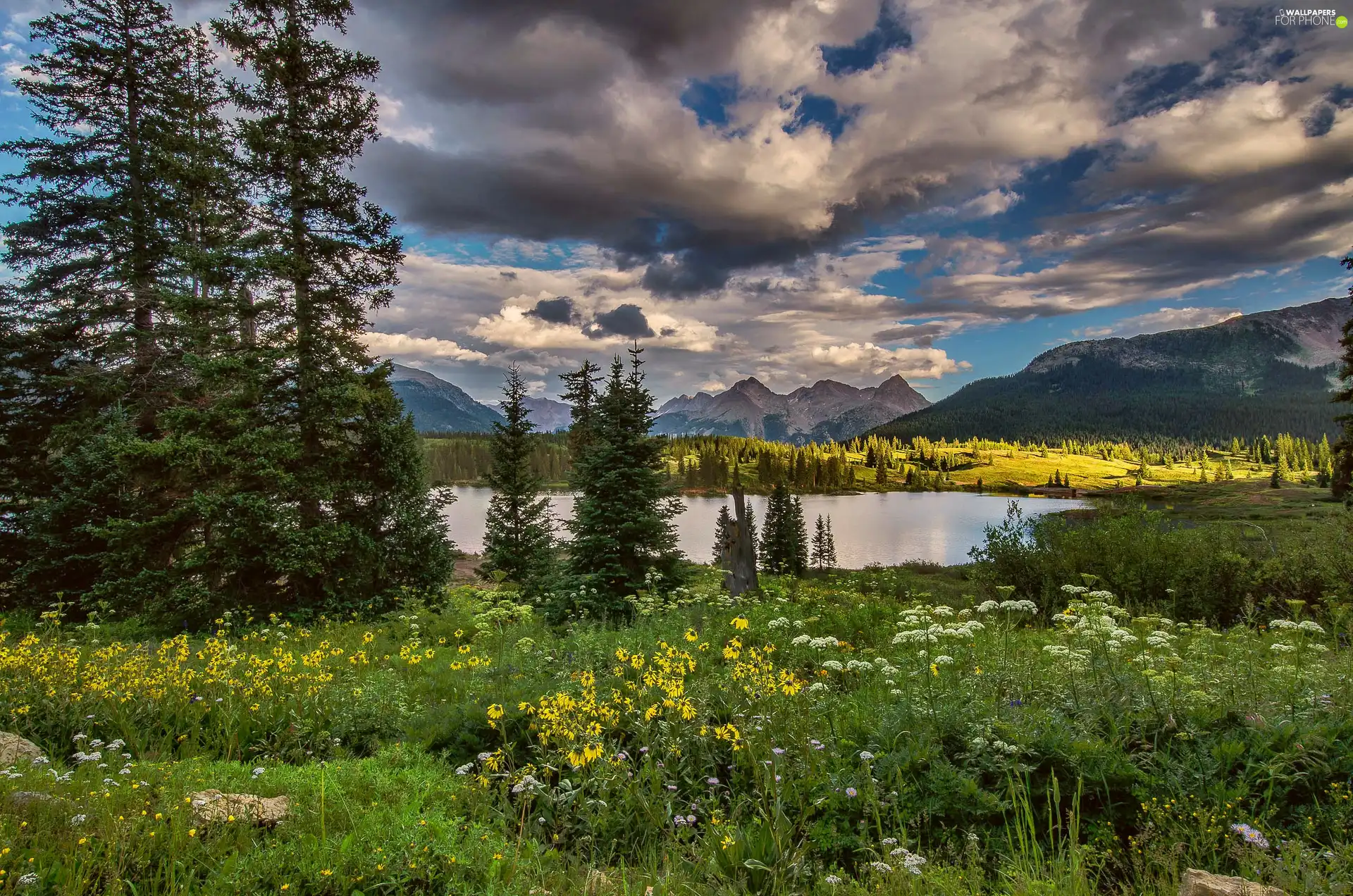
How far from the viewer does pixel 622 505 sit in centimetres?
1292

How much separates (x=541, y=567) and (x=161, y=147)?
49.7 ft

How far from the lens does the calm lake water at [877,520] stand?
177 ft

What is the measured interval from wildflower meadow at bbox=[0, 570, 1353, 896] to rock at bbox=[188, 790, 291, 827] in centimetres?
5

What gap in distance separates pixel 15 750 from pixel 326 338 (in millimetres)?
10499

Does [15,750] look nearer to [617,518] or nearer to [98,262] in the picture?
[617,518]

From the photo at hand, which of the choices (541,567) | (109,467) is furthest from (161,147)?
(541,567)

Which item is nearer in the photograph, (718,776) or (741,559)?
(718,776)

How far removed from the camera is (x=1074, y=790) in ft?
11.6

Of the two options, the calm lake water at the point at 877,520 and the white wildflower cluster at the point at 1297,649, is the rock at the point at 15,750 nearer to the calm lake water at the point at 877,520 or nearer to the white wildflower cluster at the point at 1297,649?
the white wildflower cluster at the point at 1297,649

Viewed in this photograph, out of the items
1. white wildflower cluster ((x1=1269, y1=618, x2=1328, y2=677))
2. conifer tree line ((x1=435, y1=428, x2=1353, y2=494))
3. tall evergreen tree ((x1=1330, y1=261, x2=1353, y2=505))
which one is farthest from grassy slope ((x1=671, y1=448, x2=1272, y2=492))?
white wildflower cluster ((x1=1269, y1=618, x2=1328, y2=677))

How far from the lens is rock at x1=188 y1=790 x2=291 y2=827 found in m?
3.38

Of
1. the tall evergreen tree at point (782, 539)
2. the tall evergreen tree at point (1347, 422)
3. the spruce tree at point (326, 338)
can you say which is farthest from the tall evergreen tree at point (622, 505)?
the tall evergreen tree at point (782, 539)

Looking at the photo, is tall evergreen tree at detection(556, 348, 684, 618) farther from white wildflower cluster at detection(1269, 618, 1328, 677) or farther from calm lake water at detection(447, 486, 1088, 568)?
calm lake water at detection(447, 486, 1088, 568)

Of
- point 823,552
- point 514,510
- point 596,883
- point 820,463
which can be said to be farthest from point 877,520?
point 596,883
